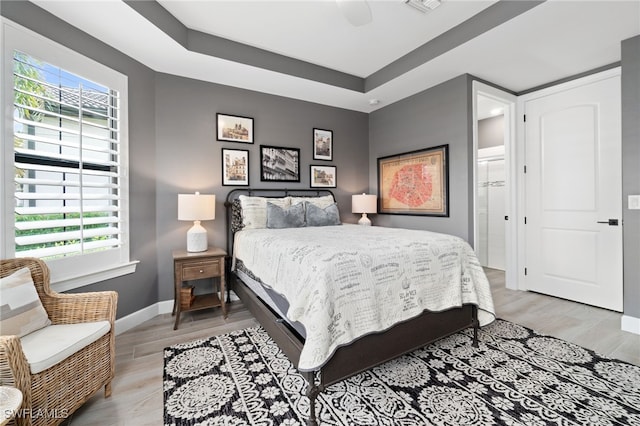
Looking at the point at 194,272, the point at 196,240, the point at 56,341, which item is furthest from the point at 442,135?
the point at 56,341

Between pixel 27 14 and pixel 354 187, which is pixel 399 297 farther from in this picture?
pixel 27 14

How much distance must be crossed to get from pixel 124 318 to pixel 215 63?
2780 mm

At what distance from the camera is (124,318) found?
2.76 meters

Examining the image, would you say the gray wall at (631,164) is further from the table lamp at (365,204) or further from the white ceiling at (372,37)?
the table lamp at (365,204)

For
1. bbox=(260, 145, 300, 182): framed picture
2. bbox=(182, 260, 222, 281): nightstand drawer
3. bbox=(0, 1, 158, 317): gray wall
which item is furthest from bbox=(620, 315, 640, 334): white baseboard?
bbox=(0, 1, 158, 317): gray wall

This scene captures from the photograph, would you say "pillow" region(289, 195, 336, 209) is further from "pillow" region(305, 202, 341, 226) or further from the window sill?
the window sill

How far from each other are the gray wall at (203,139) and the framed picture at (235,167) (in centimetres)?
6

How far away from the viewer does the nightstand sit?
9.12 ft

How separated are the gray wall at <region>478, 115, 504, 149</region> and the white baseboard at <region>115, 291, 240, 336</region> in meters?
5.54

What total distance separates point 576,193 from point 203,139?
15.0 feet

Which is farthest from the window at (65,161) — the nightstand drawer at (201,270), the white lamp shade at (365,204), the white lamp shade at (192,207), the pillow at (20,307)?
the white lamp shade at (365,204)

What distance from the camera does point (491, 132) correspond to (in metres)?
4.93

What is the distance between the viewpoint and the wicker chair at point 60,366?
1223mm

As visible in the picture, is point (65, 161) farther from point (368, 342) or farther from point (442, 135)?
point (442, 135)
